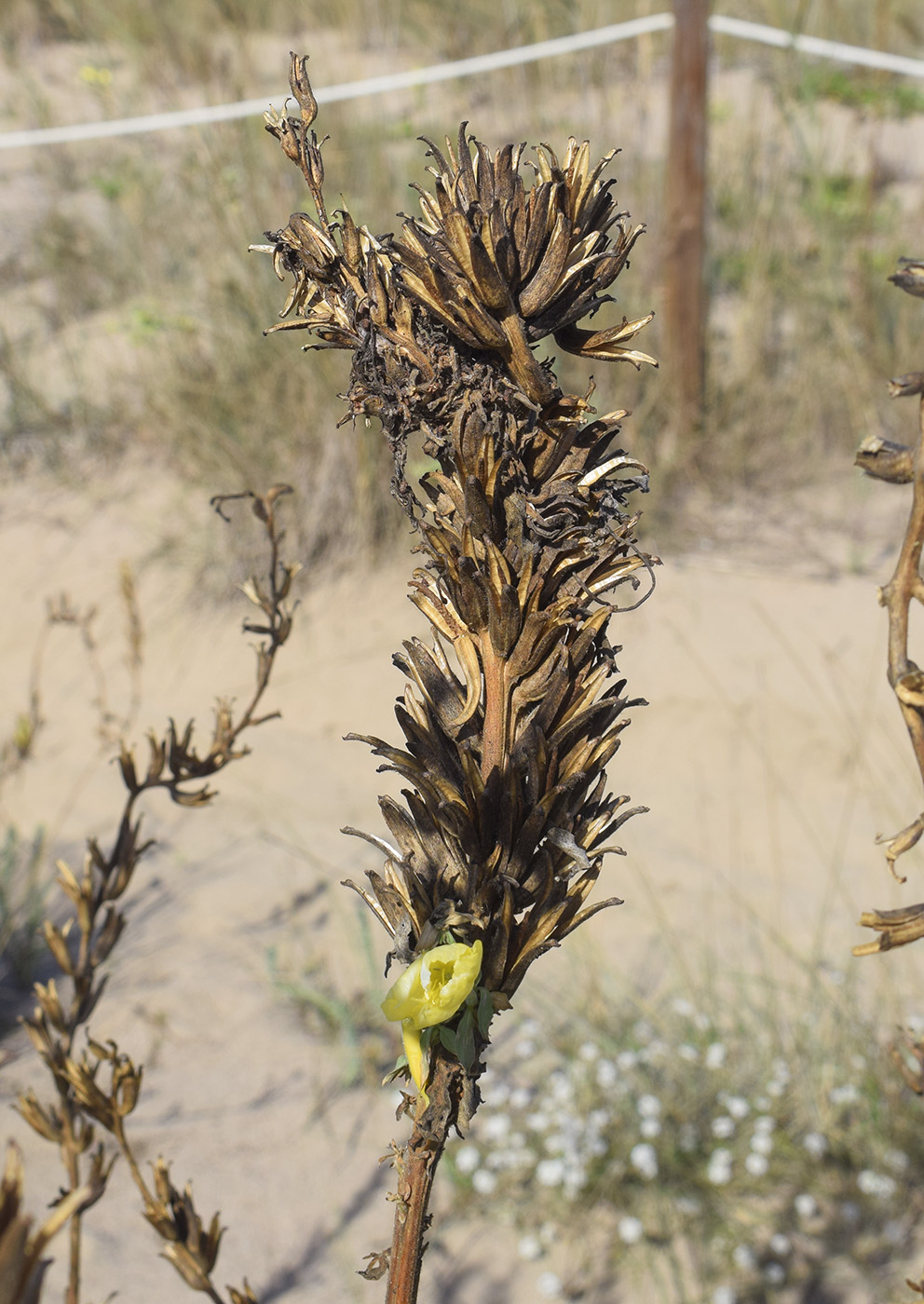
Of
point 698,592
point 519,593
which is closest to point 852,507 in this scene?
point 698,592

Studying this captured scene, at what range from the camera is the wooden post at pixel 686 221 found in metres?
3.90

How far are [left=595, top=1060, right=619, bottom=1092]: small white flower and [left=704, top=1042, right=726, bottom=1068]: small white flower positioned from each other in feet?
0.61

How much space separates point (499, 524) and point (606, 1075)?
201 cm

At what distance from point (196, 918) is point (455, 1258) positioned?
1163 millimetres

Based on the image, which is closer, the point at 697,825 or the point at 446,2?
the point at 697,825

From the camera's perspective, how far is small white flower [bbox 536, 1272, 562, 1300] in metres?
1.90

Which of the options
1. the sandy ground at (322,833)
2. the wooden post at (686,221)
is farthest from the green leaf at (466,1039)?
the wooden post at (686,221)

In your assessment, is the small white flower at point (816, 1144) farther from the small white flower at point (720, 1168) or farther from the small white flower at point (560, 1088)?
the small white flower at point (560, 1088)

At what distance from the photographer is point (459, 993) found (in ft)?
1.40

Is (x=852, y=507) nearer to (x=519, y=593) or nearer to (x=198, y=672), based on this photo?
(x=198, y=672)

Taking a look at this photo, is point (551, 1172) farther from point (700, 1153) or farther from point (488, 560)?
point (488, 560)

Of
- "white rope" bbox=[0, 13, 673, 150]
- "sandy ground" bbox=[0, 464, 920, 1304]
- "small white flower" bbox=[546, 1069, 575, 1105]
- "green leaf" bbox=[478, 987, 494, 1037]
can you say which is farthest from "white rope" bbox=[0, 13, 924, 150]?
"green leaf" bbox=[478, 987, 494, 1037]

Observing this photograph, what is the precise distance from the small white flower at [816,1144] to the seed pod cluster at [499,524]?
185 cm

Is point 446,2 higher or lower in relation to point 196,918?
higher
